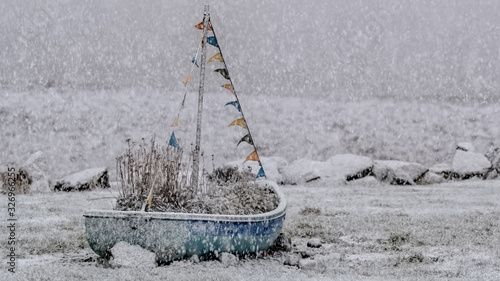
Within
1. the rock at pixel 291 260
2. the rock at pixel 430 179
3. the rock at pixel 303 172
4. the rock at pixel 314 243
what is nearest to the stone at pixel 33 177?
the rock at pixel 303 172

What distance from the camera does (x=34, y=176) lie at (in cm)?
1527

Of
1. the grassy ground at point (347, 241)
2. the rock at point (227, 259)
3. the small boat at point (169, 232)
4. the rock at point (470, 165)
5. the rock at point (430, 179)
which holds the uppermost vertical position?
the small boat at point (169, 232)

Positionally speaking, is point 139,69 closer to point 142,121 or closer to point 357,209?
point 142,121

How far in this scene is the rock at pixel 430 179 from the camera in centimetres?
1828

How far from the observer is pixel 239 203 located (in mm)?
7023

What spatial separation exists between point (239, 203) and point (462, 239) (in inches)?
151

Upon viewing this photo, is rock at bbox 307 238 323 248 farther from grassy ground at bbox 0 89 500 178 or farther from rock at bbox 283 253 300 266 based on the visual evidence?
grassy ground at bbox 0 89 500 178

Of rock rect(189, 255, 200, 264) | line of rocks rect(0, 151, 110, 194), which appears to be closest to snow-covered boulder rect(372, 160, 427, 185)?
line of rocks rect(0, 151, 110, 194)

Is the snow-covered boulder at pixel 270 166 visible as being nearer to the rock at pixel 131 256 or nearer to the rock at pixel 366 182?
the rock at pixel 366 182

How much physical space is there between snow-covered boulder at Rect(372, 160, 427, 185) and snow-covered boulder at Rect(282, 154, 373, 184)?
36cm

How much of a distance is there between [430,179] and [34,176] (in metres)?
13.2

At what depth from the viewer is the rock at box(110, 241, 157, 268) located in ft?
19.9

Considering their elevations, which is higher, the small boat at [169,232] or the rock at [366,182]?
the small boat at [169,232]

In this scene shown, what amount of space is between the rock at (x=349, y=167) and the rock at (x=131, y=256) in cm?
1192
